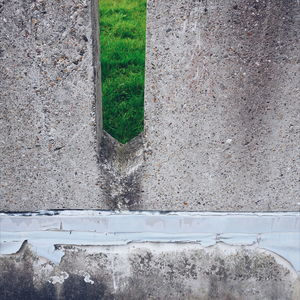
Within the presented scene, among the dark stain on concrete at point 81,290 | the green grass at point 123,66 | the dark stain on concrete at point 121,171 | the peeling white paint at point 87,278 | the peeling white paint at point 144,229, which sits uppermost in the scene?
the green grass at point 123,66

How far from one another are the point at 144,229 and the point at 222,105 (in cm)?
63

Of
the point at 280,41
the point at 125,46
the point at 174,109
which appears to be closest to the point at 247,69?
the point at 280,41

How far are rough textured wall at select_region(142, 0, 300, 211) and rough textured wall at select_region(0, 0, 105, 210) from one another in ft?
0.71

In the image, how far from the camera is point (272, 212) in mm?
1860

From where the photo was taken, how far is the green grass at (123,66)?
2752mm

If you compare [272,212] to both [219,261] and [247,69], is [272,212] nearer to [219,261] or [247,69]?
[219,261]

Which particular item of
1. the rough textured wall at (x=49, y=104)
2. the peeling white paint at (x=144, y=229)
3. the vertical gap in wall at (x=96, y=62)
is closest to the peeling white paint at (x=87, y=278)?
the peeling white paint at (x=144, y=229)

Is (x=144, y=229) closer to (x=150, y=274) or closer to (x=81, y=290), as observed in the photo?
(x=150, y=274)

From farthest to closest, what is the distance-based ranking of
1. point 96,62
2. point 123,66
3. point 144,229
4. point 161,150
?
point 123,66 → point 144,229 → point 161,150 → point 96,62

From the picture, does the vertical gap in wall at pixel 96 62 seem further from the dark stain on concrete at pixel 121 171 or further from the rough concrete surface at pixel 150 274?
the rough concrete surface at pixel 150 274

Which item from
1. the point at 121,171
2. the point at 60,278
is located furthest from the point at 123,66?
the point at 60,278

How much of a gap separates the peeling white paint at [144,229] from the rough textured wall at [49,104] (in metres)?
0.07

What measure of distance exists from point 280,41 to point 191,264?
3.24 feet

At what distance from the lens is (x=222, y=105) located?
5.30ft
